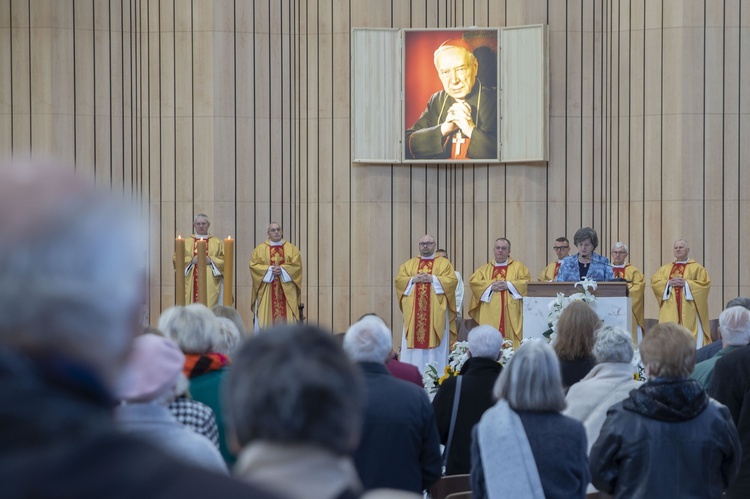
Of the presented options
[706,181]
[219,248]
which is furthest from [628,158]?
[219,248]

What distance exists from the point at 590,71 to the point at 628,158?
1.33 meters

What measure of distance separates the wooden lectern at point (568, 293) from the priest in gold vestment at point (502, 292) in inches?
122

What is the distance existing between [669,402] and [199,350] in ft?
5.45

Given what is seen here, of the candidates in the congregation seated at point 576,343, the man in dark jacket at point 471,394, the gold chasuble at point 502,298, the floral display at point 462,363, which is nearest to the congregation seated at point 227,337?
the man in dark jacket at point 471,394

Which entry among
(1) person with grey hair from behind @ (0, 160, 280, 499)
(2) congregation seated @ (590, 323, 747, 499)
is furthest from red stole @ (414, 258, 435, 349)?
(1) person with grey hair from behind @ (0, 160, 280, 499)

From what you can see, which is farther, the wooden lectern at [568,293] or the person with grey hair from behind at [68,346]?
the wooden lectern at [568,293]

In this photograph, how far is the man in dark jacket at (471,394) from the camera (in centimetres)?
488

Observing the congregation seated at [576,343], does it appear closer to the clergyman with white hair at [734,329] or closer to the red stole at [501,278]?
the clergyman with white hair at [734,329]

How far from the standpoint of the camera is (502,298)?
13.8 m

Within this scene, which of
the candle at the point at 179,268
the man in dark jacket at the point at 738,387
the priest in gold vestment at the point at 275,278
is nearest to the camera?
the man in dark jacket at the point at 738,387

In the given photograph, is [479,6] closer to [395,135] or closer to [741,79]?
[395,135]

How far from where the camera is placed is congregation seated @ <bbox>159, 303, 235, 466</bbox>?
370 centimetres

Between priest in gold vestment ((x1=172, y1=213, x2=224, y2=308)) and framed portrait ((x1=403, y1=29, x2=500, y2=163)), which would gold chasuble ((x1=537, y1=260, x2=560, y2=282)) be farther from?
priest in gold vestment ((x1=172, y1=213, x2=224, y2=308))

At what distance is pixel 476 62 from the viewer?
15.3 metres
